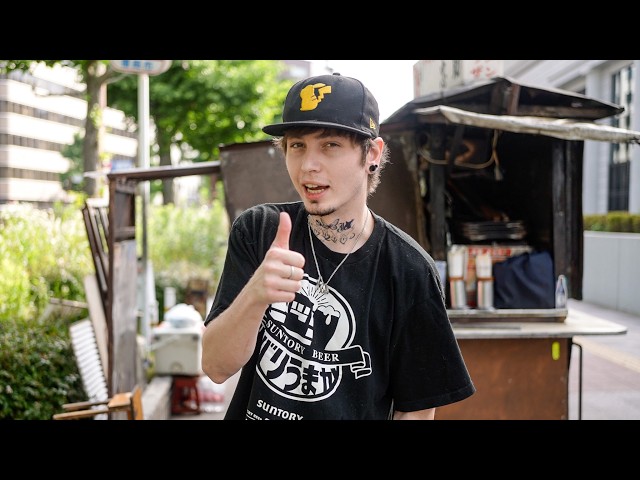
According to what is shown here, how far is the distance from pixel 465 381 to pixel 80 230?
9128 mm

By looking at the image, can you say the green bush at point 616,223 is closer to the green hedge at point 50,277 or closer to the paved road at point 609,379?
the paved road at point 609,379

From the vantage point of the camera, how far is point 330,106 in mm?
1878

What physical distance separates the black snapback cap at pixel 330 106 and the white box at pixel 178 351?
551 cm

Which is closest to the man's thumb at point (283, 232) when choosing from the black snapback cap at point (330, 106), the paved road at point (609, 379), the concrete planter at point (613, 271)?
the black snapback cap at point (330, 106)

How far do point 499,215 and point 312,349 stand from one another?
4.16 metres

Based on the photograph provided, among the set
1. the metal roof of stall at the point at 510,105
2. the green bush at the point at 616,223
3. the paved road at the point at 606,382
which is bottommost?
the paved road at the point at 606,382

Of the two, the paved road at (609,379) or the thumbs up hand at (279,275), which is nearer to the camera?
the thumbs up hand at (279,275)

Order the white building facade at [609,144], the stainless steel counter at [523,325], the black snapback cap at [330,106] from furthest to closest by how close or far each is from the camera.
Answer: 1. the white building facade at [609,144]
2. the stainless steel counter at [523,325]
3. the black snapback cap at [330,106]

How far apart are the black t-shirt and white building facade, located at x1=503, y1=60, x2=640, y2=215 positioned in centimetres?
1777

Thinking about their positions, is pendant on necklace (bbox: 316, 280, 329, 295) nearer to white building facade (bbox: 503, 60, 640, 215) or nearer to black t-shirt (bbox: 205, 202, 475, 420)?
black t-shirt (bbox: 205, 202, 475, 420)

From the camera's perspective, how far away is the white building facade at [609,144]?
19312mm

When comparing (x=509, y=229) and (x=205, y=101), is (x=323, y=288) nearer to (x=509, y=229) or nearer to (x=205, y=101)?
(x=509, y=229)

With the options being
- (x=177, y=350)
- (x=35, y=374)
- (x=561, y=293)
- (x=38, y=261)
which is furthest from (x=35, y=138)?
(x=561, y=293)
